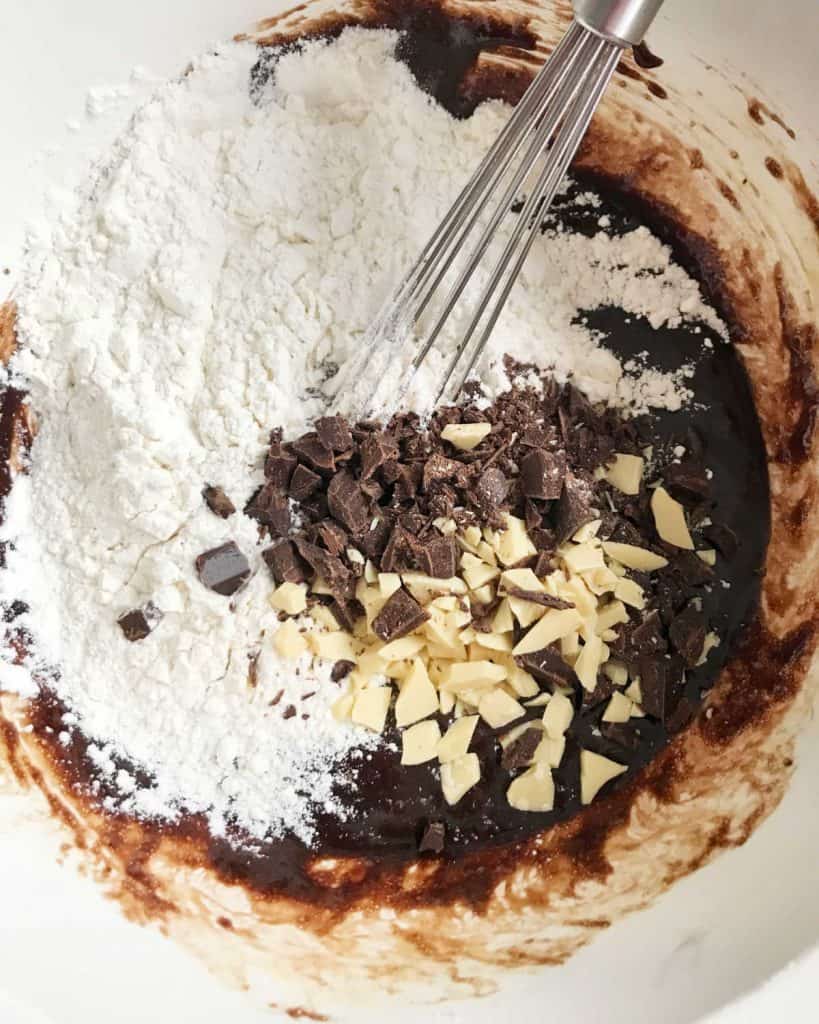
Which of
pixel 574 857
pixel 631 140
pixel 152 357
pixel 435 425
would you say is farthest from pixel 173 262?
pixel 574 857

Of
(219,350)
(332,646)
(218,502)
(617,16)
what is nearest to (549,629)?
(332,646)

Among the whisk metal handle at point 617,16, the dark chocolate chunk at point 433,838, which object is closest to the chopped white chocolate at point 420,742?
the dark chocolate chunk at point 433,838

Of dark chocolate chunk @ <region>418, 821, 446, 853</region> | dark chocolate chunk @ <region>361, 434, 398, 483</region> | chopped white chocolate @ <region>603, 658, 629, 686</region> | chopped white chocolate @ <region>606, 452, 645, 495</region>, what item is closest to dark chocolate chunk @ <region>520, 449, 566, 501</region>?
chopped white chocolate @ <region>606, 452, 645, 495</region>

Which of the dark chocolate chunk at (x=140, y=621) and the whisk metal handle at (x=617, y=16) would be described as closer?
the whisk metal handle at (x=617, y=16)

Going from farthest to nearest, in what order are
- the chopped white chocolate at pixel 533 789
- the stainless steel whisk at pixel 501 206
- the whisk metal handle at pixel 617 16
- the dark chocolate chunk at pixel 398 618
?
the chopped white chocolate at pixel 533 789 → the dark chocolate chunk at pixel 398 618 → the stainless steel whisk at pixel 501 206 → the whisk metal handle at pixel 617 16

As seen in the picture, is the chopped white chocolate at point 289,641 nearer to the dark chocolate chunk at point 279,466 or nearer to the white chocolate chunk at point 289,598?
the white chocolate chunk at point 289,598

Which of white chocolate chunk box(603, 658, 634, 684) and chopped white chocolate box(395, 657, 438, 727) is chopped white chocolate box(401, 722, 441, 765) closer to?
chopped white chocolate box(395, 657, 438, 727)

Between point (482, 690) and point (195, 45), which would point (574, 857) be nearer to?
point (482, 690)

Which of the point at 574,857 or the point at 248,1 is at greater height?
the point at 248,1
